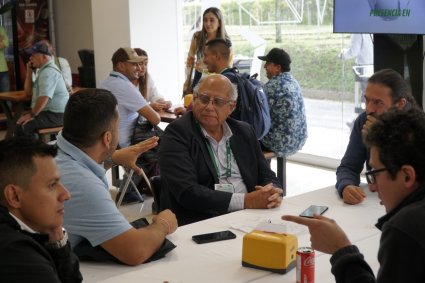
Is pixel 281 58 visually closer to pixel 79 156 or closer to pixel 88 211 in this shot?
pixel 79 156

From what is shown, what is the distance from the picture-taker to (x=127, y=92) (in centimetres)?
525

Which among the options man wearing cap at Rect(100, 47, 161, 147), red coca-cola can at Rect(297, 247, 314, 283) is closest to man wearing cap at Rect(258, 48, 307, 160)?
man wearing cap at Rect(100, 47, 161, 147)

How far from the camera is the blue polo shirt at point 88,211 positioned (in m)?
2.21

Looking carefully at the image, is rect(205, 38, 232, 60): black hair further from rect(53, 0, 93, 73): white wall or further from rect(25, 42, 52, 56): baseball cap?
rect(53, 0, 93, 73): white wall

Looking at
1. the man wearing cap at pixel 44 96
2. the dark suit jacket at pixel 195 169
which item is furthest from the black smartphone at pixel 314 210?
the man wearing cap at pixel 44 96

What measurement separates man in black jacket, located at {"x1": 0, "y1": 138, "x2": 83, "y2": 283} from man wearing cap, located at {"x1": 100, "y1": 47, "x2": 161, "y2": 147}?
3433 millimetres

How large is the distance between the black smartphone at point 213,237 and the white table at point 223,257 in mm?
26

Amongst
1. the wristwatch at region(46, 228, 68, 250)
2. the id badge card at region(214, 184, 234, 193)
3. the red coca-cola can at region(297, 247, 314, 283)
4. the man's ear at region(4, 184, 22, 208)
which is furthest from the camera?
the id badge card at region(214, 184, 234, 193)

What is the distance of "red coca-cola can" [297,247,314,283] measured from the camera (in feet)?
6.57

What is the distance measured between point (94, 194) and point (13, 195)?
0.55 meters

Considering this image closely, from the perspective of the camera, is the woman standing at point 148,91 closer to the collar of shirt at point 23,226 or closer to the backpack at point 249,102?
the backpack at point 249,102

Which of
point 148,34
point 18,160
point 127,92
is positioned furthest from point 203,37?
point 18,160

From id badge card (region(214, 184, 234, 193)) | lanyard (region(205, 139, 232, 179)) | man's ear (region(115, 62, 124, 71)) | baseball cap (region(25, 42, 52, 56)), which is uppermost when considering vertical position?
baseball cap (region(25, 42, 52, 56))

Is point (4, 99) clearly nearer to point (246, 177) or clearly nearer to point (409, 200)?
point (246, 177)
